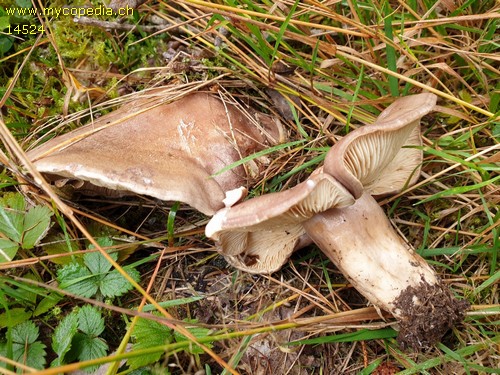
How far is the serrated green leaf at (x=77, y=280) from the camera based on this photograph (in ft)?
7.55

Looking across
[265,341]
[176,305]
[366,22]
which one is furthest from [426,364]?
[366,22]

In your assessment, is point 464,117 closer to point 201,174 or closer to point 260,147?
point 260,147

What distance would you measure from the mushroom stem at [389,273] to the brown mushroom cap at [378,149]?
0.21 m

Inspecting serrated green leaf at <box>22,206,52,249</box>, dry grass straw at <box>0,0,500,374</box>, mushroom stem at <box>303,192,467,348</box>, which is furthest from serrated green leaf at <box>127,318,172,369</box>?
mushroom stem at <box>303,192,467,348</box>

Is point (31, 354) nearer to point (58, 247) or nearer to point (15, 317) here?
point (15, 317)

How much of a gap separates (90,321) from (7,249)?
57 cm

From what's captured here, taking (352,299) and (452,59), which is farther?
(452,59)

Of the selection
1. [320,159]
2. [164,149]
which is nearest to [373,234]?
[320,159]

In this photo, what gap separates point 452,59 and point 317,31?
802 mm

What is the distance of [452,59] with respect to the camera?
8.76 ft

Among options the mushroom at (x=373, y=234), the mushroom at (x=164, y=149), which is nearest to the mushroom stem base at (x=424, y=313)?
the mushroom at (x=373, y=234)

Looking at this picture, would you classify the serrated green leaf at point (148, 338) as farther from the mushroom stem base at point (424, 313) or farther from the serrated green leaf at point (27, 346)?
the mushroom stem base at point (424, 313)

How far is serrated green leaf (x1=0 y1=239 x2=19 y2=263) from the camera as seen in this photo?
233cm

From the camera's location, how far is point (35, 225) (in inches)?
94.7
